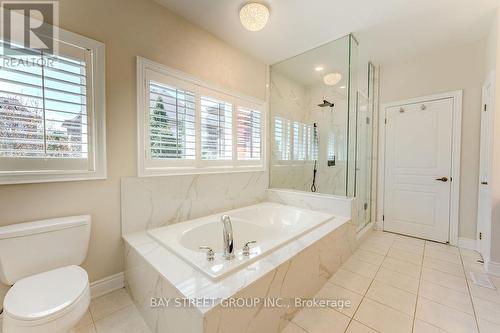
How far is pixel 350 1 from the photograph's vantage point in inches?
76.0

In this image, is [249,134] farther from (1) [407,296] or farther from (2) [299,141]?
(1) [407,296]

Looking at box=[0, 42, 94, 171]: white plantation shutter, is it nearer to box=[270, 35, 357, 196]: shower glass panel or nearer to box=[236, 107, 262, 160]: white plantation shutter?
box=[236, 107, 262, 160]: white plantation shutter

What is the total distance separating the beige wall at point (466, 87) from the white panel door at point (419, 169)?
0.47ft

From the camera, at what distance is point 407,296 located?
1736mm

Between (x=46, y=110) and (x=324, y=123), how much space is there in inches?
134

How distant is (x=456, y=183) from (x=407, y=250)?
111 cm

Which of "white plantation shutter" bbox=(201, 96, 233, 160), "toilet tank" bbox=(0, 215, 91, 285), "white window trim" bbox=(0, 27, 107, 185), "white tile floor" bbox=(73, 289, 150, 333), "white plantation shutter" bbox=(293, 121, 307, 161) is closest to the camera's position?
"toilet tank" bbox=(0, 215, 91, 285)

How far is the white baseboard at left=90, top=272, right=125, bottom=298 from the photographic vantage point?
1692 mm

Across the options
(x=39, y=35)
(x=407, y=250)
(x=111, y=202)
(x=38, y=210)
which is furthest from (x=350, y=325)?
(x=39, y=35)

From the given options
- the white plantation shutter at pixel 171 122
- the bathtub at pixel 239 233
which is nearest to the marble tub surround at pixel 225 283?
the bathtub at pixel 239 233

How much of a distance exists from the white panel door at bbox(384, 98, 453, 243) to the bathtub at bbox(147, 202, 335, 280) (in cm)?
160
